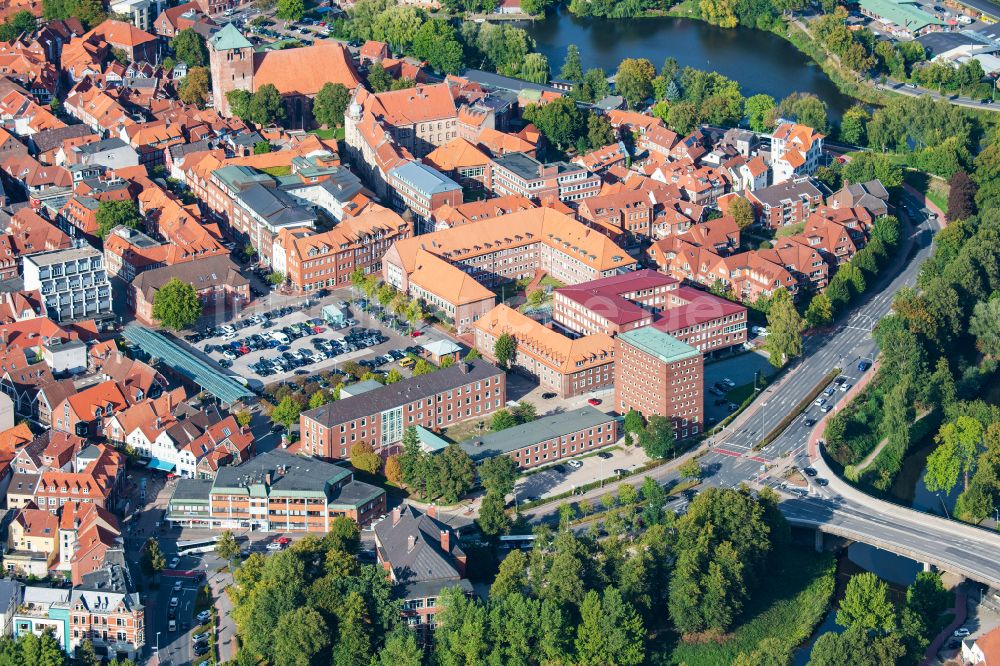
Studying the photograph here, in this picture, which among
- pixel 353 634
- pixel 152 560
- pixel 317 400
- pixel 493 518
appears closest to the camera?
pixel 353 634

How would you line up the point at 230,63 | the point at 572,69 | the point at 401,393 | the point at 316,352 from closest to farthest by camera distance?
the point at 401,393, the point at 316,352, the point at 230,63, the point at 572,69

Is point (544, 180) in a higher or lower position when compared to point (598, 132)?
higher

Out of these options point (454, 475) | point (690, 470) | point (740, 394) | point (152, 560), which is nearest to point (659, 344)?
point (740, 394)

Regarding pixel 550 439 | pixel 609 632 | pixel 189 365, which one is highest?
pixel 189 365

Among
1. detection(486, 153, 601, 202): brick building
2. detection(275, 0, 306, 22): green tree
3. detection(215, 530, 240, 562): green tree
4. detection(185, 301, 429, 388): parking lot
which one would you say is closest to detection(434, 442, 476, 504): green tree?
detection(215, 530, 240, 562): green tree

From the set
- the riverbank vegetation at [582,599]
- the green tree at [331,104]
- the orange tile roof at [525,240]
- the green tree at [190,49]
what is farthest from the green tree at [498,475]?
the green tree at [190,49]

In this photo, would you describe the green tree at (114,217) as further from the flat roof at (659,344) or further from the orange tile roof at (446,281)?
the flat roof at (659,344)

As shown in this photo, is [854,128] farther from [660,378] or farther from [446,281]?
[660,378]
